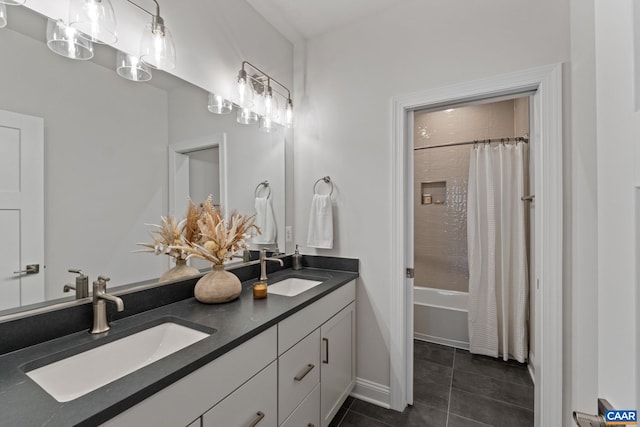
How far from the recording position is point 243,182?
1.86 metres

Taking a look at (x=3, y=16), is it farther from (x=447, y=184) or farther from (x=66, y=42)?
(x=447, y=184)

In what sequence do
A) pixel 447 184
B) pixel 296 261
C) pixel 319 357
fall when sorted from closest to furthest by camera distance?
1. pixel 319 357
2. pixel 296 261
3. pixel 447 184

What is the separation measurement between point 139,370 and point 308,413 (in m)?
0.95

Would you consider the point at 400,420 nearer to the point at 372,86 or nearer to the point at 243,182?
the point at 243,182

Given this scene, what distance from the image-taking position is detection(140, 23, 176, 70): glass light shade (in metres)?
1.18

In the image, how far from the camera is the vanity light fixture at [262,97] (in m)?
1.70

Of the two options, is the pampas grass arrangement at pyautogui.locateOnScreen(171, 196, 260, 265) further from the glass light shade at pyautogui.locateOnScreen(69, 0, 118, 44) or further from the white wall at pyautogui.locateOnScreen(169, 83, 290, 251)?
the glass light shade at pyautogui.locateOnScreen(69, 0, 118, 44)

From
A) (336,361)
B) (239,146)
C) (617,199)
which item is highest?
(239,146)

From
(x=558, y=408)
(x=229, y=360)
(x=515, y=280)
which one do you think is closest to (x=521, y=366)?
(x=515, y=280)

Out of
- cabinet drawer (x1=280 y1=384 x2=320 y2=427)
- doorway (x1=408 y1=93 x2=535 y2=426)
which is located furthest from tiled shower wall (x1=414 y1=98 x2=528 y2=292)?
cabinet drawer (x1=280 y1=384 x2=320 y2=427)

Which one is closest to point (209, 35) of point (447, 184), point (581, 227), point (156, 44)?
point (156, 44)

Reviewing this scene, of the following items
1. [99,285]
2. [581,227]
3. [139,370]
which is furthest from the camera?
[581,227]

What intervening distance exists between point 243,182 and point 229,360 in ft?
3.88

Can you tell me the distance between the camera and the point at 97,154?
110 centimetres
